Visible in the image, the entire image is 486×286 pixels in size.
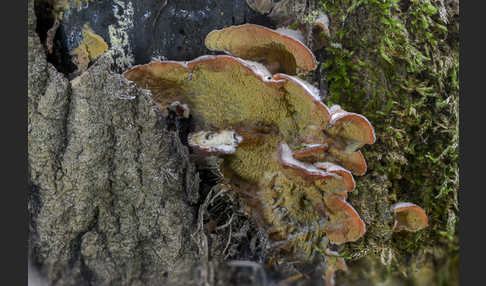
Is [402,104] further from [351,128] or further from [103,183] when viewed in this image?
[103,183]

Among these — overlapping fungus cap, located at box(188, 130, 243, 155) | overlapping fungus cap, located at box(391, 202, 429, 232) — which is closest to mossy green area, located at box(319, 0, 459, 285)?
overlapping fungus cap, located at box(391, 202, 429, 232)

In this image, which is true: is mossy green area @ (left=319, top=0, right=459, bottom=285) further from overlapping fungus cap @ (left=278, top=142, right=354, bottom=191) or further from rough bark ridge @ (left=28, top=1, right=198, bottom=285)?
rough bark ridge @ (left=28, top=1, right=198, bottom=285)

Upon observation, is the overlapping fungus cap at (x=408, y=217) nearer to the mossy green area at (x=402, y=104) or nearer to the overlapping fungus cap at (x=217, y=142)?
the mossy green area at (x=402, y=104)

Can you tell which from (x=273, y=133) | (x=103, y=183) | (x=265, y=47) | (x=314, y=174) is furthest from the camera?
(x=103, y=183)

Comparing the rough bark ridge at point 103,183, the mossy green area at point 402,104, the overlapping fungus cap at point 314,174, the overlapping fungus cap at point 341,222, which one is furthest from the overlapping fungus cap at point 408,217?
the rough bark ridge at point 103,183

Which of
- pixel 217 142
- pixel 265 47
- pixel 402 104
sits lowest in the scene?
pixel 217 142

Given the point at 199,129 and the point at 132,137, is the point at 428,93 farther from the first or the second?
the point at 132,137

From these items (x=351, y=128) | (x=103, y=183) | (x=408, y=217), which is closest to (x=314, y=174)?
(x=351, y=128)
